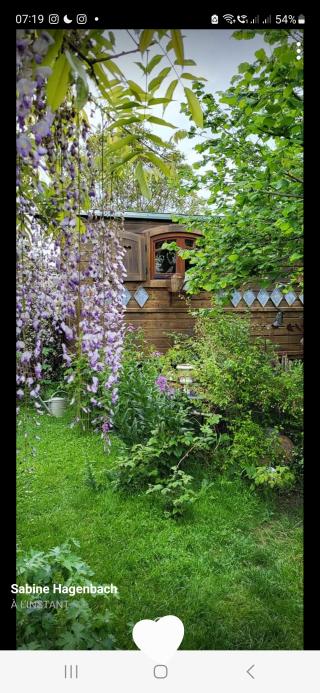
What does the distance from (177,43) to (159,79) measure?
83 millimetres

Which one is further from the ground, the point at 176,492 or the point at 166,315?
the point at 166,315

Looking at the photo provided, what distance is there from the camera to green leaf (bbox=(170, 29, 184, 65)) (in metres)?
1.01

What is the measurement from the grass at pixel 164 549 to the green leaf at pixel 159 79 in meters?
0.92

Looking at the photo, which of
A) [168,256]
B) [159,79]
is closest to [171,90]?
[159,79]

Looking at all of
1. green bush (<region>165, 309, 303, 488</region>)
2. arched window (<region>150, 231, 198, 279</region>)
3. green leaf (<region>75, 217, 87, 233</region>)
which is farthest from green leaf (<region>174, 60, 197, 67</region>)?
green bush (<region>165, 309, 303, 488</region>)

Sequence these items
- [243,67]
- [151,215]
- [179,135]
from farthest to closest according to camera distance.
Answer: [151,215] < [179,135] < [243,67]

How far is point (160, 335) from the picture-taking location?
1.77 meters

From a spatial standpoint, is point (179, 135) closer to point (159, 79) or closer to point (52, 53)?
point (159, 79)
